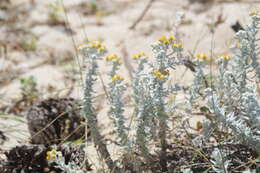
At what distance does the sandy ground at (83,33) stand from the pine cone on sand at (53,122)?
Result: 0.80 feet

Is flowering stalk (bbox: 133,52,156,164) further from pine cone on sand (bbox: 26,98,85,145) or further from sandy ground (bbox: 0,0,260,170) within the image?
sandy ground (bbox: 0,0,260,170)

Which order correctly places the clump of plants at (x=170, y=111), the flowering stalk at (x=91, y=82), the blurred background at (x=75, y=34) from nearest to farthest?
the clump of plants at (x=170, y=111) → the flowering stalk at (x=91, y=82) → the blurred background at (x=75, y=34)

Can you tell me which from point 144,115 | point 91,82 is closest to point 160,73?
point 144,115

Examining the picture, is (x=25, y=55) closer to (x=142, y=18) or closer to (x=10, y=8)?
(x=10, y=8)

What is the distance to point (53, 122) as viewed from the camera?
2.46m

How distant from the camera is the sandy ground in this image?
11.3ft

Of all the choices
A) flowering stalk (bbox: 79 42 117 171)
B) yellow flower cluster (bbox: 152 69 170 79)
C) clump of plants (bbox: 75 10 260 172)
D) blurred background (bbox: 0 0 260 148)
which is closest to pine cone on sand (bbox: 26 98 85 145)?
blurred background (bbox: 0 0 260 148)

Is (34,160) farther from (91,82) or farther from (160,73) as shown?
(160,73)

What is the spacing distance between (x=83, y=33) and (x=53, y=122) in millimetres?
2188

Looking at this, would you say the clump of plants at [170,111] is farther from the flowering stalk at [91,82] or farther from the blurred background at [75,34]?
the blurred background at [75,34]

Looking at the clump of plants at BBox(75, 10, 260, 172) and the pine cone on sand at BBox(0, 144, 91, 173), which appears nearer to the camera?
the clump of plants at BBox(75, 10, 260, 172)

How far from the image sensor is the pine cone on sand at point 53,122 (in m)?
2.41

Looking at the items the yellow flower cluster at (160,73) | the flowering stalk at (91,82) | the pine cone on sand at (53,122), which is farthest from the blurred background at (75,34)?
the yellow flower cluster at (160,73)

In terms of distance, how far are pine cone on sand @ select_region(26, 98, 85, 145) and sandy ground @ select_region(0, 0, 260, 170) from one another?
245 mm
